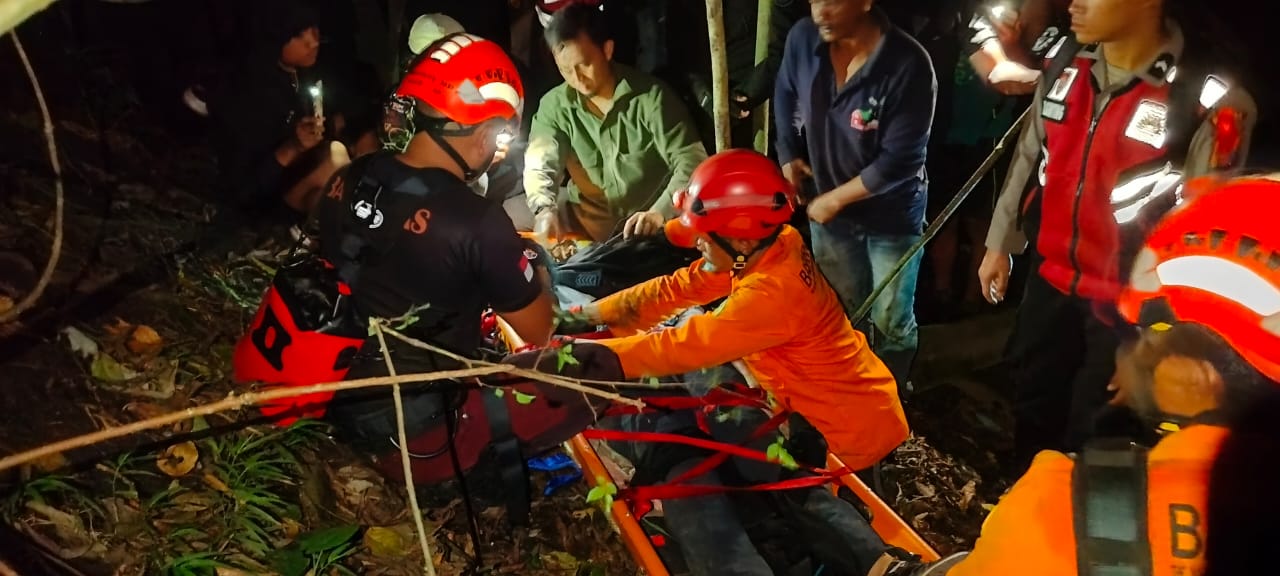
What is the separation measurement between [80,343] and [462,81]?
2.33 meters

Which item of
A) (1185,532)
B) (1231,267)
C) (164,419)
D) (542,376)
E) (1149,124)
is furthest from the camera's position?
(542,376)

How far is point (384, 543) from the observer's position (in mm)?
2873

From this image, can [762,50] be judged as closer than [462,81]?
No

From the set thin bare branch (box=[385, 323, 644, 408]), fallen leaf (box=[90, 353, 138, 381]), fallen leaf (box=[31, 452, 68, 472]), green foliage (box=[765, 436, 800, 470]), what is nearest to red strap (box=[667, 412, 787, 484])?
green foliage (box=[765, 436, 800, 470])

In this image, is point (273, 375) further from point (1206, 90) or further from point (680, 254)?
point (1206, 90)

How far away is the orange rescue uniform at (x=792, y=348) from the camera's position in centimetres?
288

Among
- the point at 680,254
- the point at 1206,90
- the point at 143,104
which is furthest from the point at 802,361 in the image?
the point at 143,104

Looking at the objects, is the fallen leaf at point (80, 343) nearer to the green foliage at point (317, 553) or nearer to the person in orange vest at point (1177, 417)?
the green foliage at point (317, 553)

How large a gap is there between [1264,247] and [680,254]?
2160mm

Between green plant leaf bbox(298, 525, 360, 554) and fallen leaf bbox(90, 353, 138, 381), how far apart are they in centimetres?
134

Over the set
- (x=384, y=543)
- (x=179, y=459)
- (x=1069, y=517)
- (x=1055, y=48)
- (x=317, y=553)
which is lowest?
(x=384, y=543)

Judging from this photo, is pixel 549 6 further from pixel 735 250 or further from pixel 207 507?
pixel 207 507

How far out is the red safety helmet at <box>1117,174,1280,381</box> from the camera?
1646 millimetres

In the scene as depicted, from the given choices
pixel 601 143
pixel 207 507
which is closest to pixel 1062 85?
pixel 601 143
